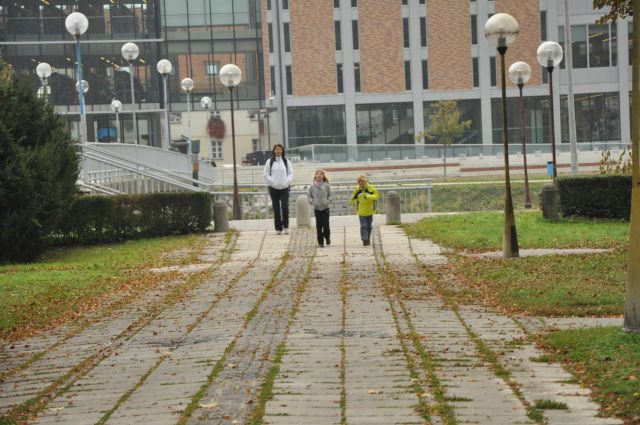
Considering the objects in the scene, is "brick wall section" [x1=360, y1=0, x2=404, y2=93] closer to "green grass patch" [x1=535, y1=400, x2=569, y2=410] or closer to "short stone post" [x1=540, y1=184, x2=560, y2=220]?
"short stone post" [x1=540, y1=184, x2=560, y2=220]

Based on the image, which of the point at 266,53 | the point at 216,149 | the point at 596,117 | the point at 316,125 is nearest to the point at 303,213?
the point at 316,125

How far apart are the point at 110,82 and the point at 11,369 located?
57.1m

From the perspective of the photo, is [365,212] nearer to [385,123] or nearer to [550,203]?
[550,203]

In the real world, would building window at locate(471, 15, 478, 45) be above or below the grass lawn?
above

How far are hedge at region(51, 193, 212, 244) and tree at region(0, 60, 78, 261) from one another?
0.93 m

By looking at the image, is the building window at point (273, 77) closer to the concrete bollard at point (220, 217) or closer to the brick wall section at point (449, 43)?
the brick wall section at point (449, 43)

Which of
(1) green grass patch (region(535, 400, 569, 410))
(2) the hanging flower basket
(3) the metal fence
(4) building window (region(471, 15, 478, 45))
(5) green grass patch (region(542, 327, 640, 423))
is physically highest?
(4) building window (region(471, 15, 478, 45))

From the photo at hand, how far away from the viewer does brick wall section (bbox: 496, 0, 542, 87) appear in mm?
70688

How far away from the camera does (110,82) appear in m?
65.4

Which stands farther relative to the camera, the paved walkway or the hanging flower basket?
the hanging flower basket

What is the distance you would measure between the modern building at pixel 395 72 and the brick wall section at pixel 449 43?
0.20ft

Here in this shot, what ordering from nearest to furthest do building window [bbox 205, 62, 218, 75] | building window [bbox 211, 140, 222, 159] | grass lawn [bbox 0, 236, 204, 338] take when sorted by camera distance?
grass lawn [bbox 0, 236, 204, 338] → building window [bbox 205, 62, 218, 75] → building window [bbox 211, 140, 222, 159]

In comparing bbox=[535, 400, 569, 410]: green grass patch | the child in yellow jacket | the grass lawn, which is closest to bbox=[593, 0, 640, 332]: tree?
bbox=[535, 400, 569, 410]: green grass patch

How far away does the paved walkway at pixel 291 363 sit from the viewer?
7453 millimetres
